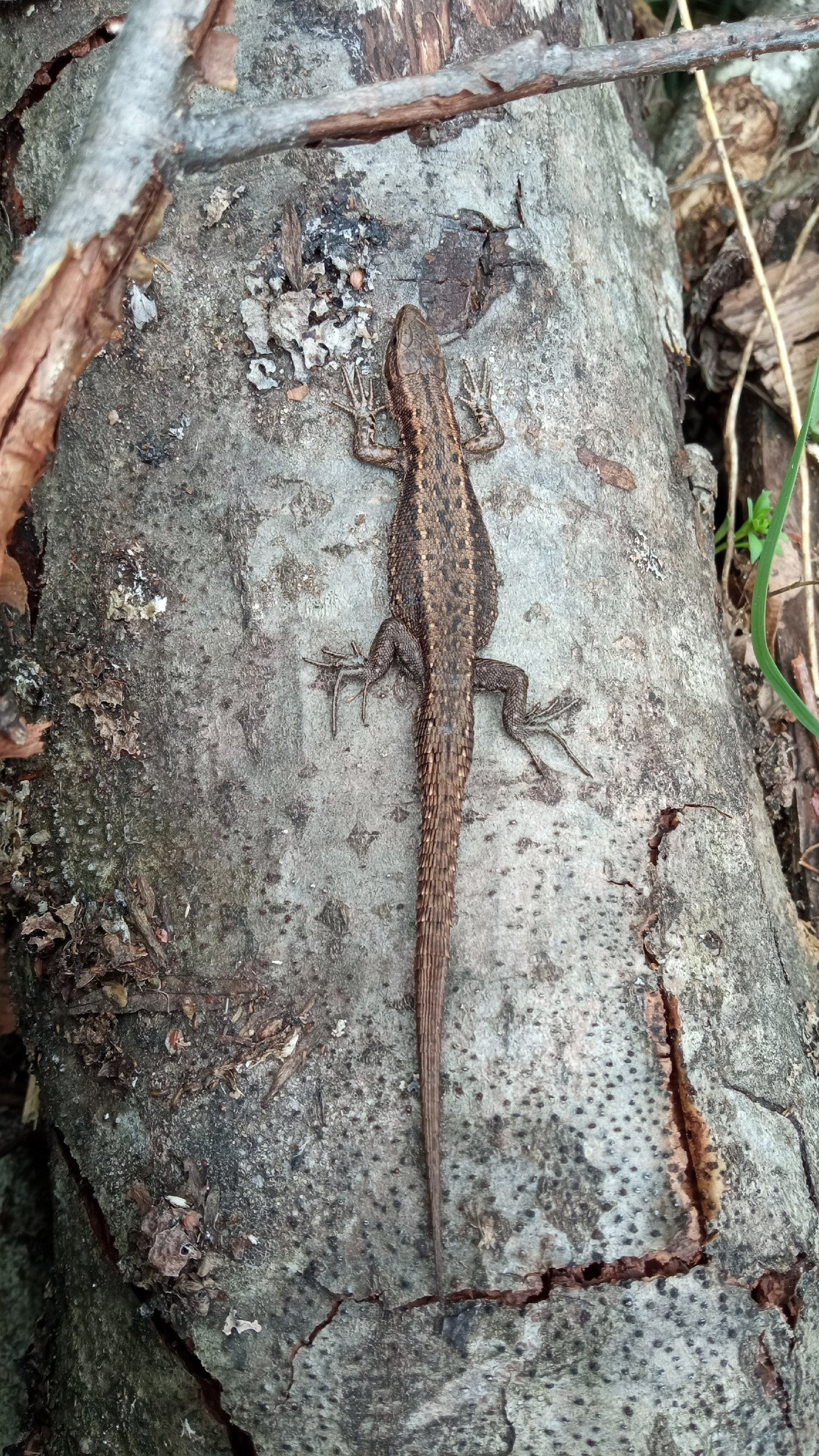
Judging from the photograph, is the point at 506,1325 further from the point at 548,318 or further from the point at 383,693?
the point at 548,318

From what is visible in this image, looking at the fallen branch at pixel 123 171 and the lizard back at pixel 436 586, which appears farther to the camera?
the lizard back at pixel 436 586

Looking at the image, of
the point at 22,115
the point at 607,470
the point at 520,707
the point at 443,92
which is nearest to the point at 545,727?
the point at 520,707

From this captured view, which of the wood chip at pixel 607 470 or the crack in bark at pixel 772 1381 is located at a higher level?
the wood chip at pixel 607 470

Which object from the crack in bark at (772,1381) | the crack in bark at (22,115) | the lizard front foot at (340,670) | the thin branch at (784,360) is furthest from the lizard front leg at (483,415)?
the crack in bark at (772,1381)

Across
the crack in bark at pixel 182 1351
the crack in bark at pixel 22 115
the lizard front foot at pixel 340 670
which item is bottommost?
the crack in bark at pixel 182 1351

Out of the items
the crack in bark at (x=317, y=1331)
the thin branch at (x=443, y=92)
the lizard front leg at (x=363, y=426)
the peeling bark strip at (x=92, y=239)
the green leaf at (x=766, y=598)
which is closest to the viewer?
the peeling bark strip at (x=92, y=239)

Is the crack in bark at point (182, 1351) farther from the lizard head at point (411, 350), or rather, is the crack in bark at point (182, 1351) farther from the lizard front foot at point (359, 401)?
the lizard head at point (411, 350)

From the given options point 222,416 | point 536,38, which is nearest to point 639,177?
point 536,38
